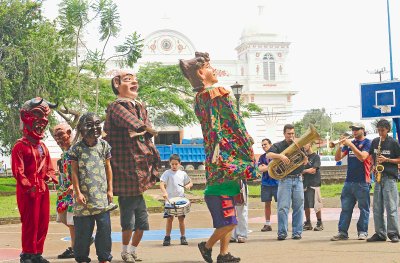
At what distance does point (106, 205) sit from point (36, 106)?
1447mm

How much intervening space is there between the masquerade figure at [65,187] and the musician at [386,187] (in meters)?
4.13

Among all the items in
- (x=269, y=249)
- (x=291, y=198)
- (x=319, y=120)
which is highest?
(x=319, y=120)

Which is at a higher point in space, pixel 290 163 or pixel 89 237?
pixel 290 163

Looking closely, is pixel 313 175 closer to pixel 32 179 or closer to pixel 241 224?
pixel 241 224

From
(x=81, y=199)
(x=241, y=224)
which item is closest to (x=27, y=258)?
(x=81, y=199)

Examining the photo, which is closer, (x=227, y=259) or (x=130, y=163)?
(x=227, y=259)

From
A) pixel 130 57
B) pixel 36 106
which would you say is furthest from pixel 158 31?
pixel 36 106

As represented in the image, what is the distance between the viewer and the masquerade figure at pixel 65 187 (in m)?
9.01

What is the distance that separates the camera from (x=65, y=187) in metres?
9.09

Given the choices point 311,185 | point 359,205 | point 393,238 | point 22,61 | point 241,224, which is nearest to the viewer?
point 393,238

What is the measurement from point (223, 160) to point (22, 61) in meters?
21.0

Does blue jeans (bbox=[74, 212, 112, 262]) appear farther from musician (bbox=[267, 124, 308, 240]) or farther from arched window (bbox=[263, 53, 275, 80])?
arched window (bbox=[263, 53, 275, 80])

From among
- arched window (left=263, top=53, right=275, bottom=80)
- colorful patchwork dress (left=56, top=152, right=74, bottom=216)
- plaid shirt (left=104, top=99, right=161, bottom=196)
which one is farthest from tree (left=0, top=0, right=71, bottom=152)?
arched window (left=263, top=53, right=275, bottom=80)

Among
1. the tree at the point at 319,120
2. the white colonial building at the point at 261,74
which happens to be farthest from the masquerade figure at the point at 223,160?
A: the tree at the point at 319,120
